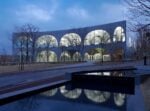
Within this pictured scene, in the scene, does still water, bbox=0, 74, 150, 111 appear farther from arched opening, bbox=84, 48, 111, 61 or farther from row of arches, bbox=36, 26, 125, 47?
row of arches, bbox=36, 26, 125, 47

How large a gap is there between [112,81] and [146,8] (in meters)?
11.6

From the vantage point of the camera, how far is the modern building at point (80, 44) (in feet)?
282

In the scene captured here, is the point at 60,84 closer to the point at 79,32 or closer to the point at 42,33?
the point at 79,32

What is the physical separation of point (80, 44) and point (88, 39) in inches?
397

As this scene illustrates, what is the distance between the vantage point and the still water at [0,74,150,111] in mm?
15430

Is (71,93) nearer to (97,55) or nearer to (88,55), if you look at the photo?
(97,55)

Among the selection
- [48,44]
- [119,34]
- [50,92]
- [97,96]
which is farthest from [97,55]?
[50,92]

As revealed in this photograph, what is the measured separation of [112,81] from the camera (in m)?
26.2

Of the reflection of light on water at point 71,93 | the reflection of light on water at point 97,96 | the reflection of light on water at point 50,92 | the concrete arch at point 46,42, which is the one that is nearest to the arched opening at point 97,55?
the concrete arch at point 46,42

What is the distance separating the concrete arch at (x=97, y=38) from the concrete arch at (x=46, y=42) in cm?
1304

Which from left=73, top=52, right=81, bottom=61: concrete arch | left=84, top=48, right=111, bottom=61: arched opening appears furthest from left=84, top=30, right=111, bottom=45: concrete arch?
left=73, top=52, right=81, bottom=61: concrete arch

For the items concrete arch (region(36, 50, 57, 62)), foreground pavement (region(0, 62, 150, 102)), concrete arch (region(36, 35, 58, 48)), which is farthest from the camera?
concrete arch (region(36, 35, 58, 48))

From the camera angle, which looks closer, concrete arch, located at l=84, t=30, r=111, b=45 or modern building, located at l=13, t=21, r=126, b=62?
modern building, located at l=13, t=21, r=126, b=62

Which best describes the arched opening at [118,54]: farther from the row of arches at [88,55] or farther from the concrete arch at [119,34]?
the concrete arch at [119,34]
